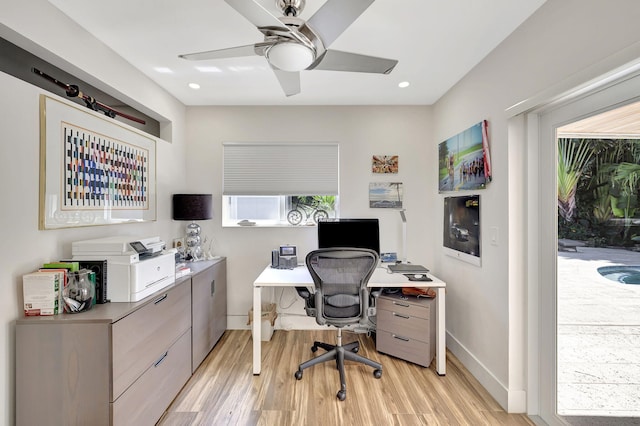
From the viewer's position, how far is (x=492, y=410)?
186 centimetres

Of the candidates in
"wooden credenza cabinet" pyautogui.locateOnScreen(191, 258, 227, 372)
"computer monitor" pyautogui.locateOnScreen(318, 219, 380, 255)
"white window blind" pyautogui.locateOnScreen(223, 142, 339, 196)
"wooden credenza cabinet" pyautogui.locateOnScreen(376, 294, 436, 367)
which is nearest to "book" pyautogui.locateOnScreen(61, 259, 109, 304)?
"wooden credenza cabinet" pyautogui.locateOnScreen(191, 258, 227, 372)

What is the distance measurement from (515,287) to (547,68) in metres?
1.37

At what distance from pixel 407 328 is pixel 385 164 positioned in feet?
5.63

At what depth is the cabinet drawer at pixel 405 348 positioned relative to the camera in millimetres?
2326

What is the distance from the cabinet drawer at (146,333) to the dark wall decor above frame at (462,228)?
2367mm

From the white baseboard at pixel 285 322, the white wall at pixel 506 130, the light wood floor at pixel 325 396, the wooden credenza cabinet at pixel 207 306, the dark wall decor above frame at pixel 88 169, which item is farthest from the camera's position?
the white baseboard at pixel 285 322

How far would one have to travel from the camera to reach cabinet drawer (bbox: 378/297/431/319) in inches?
91.4

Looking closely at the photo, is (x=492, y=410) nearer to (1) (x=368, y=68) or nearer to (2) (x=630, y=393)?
(2) (x=630, y=393)

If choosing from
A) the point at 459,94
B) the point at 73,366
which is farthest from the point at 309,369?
the point at 459,94

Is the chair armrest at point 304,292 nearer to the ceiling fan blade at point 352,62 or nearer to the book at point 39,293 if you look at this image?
the book at point 39,293

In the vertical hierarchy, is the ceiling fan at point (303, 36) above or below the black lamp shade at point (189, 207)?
above

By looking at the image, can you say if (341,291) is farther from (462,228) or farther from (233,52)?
(233,52)

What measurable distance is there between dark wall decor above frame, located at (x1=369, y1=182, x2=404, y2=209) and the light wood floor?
5.01 ft

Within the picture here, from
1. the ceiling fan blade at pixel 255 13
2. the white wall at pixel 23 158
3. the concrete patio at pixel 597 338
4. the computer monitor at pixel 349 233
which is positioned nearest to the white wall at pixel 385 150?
the white wall at pixel 23 158
